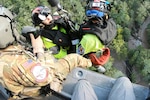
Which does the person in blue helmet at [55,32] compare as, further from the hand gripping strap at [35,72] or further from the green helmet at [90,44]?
the hand gripping strap at [35,72]

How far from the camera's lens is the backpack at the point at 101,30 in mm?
2643

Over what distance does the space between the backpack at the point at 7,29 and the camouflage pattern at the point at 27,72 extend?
66mm

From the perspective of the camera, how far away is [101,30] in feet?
8.71

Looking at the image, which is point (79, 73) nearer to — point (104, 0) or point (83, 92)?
point (83, 92)

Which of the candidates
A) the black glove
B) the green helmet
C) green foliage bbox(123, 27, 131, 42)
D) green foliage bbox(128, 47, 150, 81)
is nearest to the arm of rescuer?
the black glove

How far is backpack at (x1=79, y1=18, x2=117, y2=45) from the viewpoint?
8.67 ft

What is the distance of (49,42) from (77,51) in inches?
14.0

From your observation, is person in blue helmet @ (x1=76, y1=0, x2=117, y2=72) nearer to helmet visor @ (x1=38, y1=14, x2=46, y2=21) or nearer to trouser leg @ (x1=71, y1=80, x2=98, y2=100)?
helmet visor @ (x1=38, y1=14, x2=46, y2=21)

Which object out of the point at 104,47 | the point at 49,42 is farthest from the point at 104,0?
the point at 49,42

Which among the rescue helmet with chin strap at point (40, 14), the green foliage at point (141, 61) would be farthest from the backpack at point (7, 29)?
the green foliage at point (141, 61)

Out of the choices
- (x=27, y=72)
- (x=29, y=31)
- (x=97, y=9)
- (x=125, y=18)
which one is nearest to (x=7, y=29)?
(x=29, y=31)

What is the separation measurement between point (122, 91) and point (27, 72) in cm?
68

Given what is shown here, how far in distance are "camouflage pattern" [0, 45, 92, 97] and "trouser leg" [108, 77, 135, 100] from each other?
45cm

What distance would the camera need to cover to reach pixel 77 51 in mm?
2762
